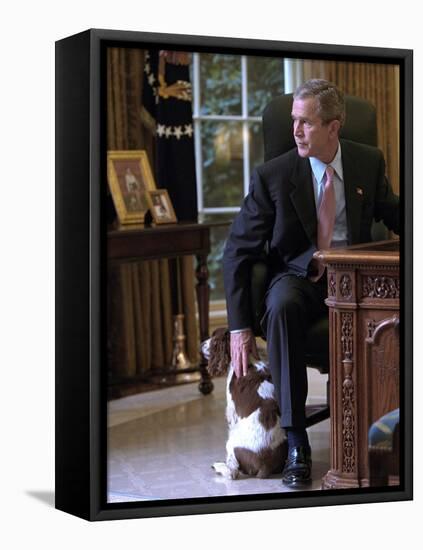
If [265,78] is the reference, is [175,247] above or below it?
below

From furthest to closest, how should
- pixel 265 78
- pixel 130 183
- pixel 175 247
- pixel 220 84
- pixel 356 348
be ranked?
1. pixel 175 247
2. pixel 220 84
3. pixel 265 78
4. pixel 356 348
5. pixel 130 183

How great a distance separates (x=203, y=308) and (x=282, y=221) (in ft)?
1.72

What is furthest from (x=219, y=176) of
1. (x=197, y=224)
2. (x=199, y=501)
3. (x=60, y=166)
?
(x=199, y=501)

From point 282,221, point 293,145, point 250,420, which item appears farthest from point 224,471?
point 293,145

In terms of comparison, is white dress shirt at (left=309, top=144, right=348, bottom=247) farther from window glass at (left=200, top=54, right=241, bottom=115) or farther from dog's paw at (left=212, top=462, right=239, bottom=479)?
dog's paw at (left=212, top=462, right=239, bottom=479)

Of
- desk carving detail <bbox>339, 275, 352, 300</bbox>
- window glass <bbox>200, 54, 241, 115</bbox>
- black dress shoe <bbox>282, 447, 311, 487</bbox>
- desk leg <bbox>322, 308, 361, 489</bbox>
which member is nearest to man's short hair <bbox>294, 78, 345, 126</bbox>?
window glass <bbox>200, 54, 241, 115</bbox>

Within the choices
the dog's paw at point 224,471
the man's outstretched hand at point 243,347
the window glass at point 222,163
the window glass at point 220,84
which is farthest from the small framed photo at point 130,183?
the dog's paw at point 224,471

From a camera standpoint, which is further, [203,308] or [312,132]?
[203,308]

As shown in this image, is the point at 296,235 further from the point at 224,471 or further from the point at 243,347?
the point at 224,471

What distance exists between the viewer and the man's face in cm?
529

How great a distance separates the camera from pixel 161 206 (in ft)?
17.5

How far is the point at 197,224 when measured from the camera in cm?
559

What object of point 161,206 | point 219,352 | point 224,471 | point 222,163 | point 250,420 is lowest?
point 224,471

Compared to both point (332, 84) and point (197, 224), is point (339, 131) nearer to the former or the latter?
point (332, 84)
